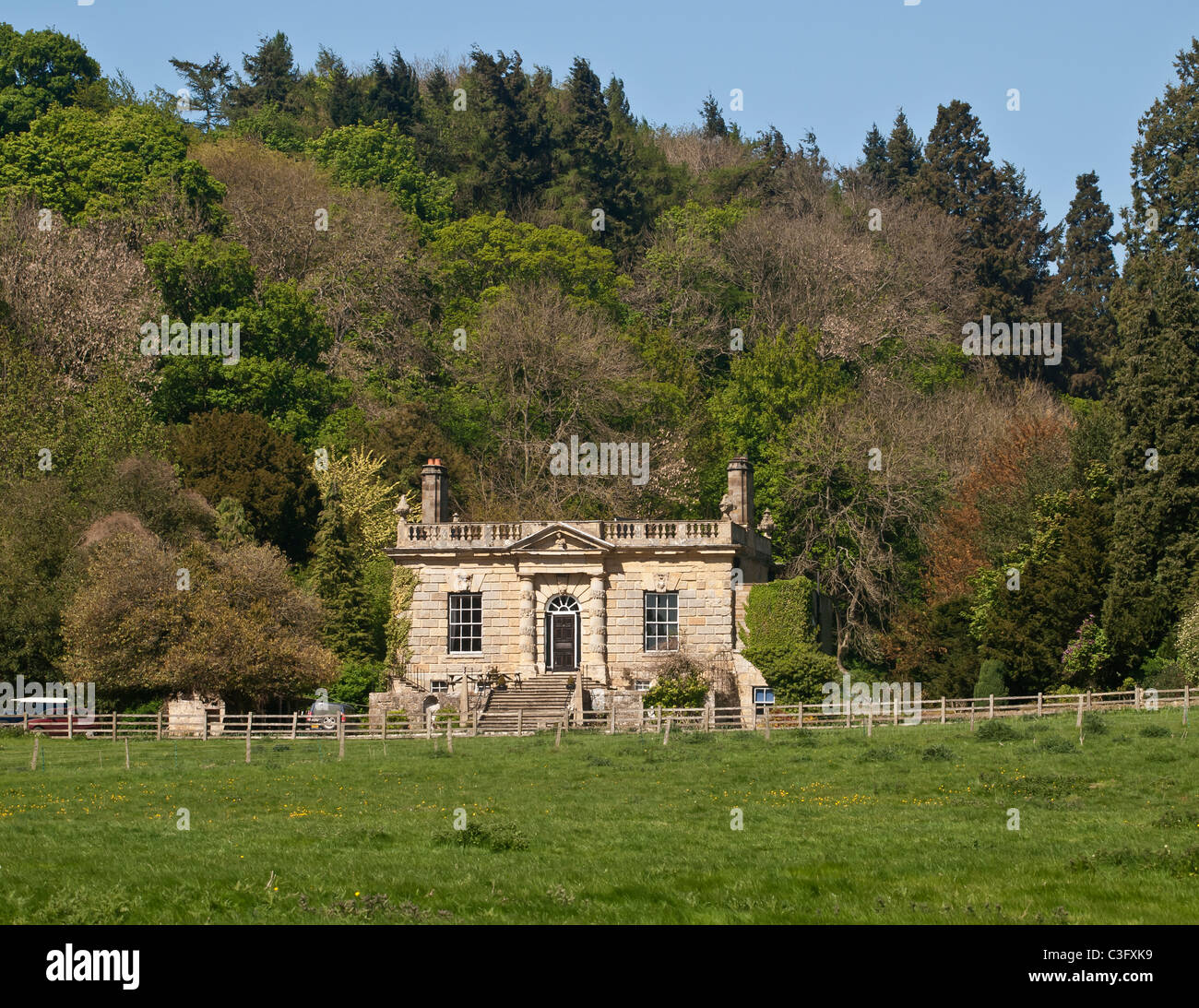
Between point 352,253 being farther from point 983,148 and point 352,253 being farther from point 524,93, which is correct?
point 983,148

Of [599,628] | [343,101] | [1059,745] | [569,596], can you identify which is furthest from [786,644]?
[343,101]

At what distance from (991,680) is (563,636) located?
14567 millimetres

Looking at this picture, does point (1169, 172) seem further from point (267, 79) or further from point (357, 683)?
point (267, 79)

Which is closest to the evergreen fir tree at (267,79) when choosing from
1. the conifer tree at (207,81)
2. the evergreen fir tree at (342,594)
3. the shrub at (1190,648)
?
the conifer tree at (207,81)

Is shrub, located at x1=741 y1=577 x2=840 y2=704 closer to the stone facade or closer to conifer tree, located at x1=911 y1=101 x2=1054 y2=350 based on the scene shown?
the stone facade

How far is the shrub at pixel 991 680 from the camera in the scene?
55.8 metres

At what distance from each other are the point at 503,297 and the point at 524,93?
3053 cm

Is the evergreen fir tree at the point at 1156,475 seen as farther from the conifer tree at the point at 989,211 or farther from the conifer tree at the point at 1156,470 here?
the conifer tree at the point at 989,211

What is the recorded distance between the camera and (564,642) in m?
59.4

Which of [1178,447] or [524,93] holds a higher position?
[524,93]

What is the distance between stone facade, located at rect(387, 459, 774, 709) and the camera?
59.0 metres

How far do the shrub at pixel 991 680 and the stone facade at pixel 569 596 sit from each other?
846 cm

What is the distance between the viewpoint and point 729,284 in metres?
92.0
